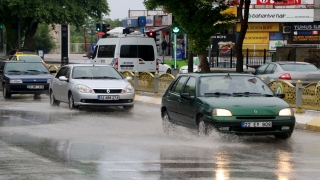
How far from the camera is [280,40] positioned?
65.7m

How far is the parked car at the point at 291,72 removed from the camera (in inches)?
1023

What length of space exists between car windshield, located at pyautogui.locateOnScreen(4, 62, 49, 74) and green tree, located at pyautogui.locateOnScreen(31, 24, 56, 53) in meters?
62.4

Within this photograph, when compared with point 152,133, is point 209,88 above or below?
above

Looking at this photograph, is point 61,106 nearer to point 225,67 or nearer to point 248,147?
point 248,147

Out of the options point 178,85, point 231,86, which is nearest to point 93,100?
point 178,85

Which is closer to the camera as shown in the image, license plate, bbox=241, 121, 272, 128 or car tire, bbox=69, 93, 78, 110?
license plate, bbox=241, 121, 272, 128

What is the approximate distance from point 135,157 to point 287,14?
54.6 meters

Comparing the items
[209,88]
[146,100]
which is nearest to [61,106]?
[146,100]

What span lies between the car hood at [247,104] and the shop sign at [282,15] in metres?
50.6

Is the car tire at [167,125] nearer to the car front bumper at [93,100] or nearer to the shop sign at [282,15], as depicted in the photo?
the car front bumper at [93,100]

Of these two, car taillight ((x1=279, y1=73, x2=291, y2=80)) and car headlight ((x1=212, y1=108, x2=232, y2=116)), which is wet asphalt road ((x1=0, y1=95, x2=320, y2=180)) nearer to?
car headlight ((x1=212, y1=108, x2=232, y2=116))

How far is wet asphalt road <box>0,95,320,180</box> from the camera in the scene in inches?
379

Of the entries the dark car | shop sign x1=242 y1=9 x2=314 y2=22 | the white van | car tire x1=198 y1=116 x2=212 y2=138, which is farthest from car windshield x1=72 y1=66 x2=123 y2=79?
shop sign x1=242 y1=9 x2=314 y2=22

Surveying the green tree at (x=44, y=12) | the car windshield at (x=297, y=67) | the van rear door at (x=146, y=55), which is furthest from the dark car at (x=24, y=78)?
the green tree at (x=44, y=12)
